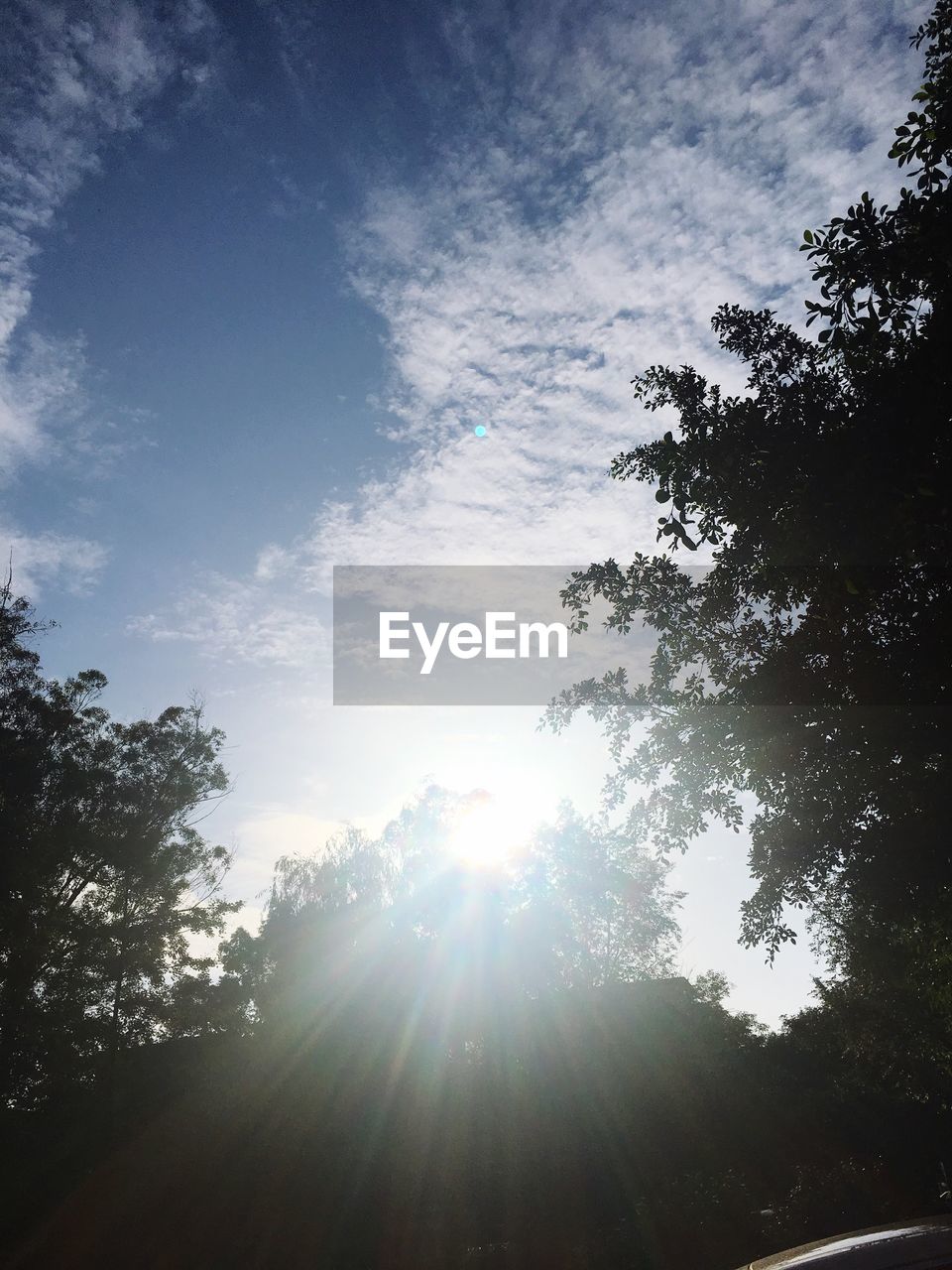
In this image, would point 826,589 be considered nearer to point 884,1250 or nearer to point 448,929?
point 884,1250

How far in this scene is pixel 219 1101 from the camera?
69.9 ft

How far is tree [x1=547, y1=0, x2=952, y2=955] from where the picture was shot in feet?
23.5

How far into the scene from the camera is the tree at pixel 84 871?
21.4 m

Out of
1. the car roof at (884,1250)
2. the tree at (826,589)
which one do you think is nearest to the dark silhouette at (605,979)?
the tree at (826,589)

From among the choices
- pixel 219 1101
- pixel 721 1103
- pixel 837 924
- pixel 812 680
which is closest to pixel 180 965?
pixel 219 1101

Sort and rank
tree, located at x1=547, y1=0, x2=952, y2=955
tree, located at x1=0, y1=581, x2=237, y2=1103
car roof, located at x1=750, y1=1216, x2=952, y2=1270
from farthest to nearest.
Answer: tree, located at x1=0, y1=581, x2=237, y2=1103
tree, located at x1=547, y1=0, x2=952, y2=955
car roof, located at x1=750, y1=1216, x2=952, y2=1270

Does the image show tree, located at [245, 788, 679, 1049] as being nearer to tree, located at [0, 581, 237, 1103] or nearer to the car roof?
tree, located at [0, 581, 237, 1103]

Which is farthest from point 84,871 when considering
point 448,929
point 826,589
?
point 826,589

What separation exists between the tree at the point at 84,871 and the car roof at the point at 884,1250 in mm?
23445

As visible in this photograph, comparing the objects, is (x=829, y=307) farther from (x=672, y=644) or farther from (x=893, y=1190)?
(x=893, y=1190)

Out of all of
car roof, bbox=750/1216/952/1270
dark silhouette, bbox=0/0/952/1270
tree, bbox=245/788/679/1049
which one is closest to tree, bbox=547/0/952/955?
dark silhouette, bbox=0/0/952/1270

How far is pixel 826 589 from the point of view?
865 centimetres

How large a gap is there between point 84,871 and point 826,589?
87.5 ft

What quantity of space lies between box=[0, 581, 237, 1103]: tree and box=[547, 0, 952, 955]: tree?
2106 centimetres
